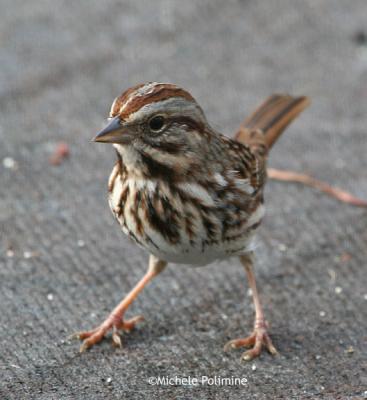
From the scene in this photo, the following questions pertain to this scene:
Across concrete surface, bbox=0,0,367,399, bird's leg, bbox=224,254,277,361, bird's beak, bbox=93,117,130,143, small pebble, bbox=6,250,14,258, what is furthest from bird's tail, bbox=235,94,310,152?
bird's beak, bbox=93,117,130,143

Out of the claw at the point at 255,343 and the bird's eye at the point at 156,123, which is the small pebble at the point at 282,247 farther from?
the bird's eye at the point at 156,123

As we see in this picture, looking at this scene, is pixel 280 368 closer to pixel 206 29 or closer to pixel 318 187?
pixel 318 187

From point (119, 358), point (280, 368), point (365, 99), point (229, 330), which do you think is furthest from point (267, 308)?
point (365, 99)

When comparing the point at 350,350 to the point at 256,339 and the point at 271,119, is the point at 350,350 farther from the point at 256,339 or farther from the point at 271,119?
the point at 271,119

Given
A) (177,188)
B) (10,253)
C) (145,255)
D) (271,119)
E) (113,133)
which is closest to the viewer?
(113,133)

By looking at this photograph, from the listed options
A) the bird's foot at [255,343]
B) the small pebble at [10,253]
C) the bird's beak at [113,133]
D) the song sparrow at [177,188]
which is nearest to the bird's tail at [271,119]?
the song sparrow at [177,188]

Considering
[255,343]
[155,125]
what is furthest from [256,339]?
[155,125]
